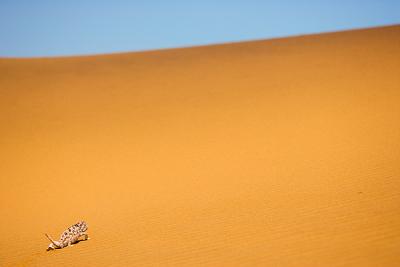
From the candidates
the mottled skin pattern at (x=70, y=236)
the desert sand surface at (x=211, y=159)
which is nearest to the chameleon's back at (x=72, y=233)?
the mottled skin pattern at (x=70, y=236)

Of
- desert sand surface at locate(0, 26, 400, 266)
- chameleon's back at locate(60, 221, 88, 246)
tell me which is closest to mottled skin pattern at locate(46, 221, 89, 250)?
chameleon's back at locate(60, 221, 88, 246)

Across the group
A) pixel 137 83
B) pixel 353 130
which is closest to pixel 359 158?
pixel 353 130

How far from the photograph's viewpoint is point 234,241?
710 centimetres

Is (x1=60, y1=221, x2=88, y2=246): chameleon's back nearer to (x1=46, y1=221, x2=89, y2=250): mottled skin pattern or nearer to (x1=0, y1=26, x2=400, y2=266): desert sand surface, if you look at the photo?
(x1=46, y1=221, x2=89, y2=250): mottled skin pattern

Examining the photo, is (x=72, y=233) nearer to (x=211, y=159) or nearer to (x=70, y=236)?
(x=70, y=236)

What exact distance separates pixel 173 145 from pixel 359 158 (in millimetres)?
5713

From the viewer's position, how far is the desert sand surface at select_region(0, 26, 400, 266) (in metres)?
7.14

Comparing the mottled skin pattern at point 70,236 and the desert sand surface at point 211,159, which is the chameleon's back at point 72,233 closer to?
the mottled skin pattern at point 70,236

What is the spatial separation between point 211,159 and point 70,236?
210 inches

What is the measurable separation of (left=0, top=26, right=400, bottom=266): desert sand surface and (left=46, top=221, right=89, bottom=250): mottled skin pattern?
0.16 metres

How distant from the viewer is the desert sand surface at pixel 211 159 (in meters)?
7.14

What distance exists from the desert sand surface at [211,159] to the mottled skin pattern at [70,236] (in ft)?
0.54

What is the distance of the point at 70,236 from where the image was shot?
8.35 metres

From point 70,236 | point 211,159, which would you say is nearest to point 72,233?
point 70,236
